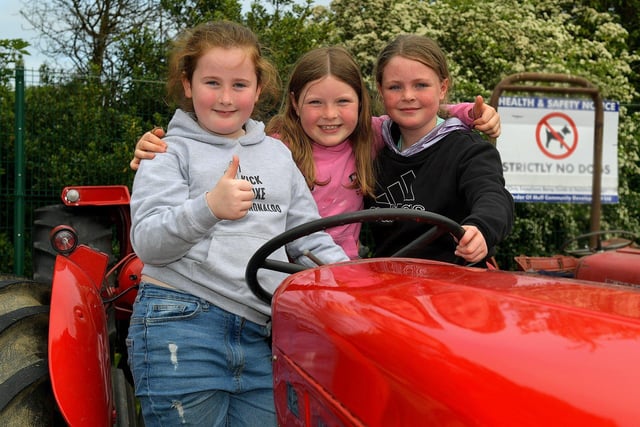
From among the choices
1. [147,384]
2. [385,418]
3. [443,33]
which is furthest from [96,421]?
[443,33]

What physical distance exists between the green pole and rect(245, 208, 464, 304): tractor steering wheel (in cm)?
436

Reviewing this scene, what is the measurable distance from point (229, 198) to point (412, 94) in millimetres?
1151

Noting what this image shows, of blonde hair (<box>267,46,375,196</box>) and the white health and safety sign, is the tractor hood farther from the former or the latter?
the white health and safety sign

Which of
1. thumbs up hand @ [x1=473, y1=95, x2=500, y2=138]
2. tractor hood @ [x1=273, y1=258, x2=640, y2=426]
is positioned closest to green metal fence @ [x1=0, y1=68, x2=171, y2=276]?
thumbs up hand @ [x1=473, y1=95, x2=500, y2=138]

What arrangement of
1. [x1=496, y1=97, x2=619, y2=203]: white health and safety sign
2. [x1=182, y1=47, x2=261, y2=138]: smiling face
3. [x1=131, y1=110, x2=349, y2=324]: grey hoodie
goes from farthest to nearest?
[x1=496, y1=97, x2=619, y2=203]: white health and safety sign, [x1=182, y1=47, x2=261, y2=138]: smiling face, [x1=131, y1=110, x2=349, y2=324]: grey hoodie

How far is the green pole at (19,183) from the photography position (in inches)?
220

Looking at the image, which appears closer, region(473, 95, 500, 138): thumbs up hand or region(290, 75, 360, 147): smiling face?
region(290, 75, 360, 147): smiling face

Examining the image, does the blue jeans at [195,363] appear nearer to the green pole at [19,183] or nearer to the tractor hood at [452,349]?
the tractor hood at [452,349]

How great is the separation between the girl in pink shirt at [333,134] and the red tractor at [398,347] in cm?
77

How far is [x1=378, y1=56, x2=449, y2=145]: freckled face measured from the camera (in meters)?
2.57

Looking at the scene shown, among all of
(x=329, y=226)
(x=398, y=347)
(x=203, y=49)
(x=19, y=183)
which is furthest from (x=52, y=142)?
(x=398, y=347)

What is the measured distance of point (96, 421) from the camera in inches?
72.2

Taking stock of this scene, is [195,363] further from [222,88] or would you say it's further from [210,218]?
[222,88]

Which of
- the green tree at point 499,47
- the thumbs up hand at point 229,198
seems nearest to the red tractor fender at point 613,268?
the thumbs up hand at point 229,198
